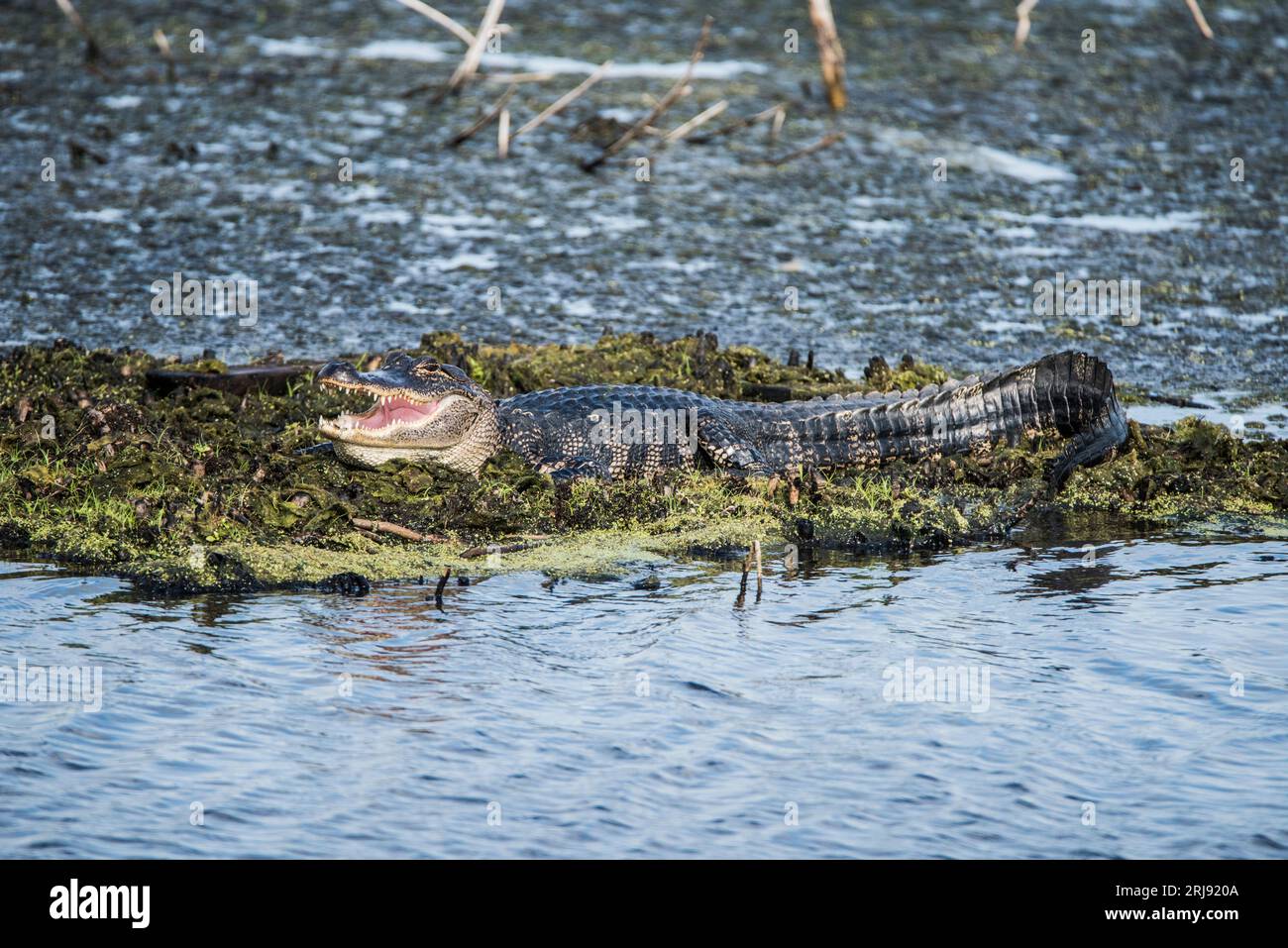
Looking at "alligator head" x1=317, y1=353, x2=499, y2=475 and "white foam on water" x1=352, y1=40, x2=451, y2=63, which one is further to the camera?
"white foam on water" x1=352, y1=40, x2=451, y2=63

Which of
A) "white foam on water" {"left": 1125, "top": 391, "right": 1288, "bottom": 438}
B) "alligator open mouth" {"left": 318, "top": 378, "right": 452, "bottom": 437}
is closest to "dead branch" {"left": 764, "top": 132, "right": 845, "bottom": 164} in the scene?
"white foam on water" {"left": 1125, "top": 391, "right": 1288, "bottom": 438}

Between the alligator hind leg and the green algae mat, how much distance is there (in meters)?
0.11

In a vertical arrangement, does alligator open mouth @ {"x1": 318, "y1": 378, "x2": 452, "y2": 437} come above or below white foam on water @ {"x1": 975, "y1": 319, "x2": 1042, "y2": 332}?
below

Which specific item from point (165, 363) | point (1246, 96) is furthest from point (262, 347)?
point (1246, 96)

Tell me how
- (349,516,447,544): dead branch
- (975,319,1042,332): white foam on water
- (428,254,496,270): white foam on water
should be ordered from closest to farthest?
(349,516,447,544): dead branch < (975,319,1042,332): white foam on water < (428,254,496,270): white foam on water

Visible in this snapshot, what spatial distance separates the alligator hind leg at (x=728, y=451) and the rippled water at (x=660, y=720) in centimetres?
137

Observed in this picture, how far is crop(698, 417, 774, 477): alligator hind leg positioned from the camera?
8.44m

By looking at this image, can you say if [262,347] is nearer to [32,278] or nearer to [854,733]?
[32,278]

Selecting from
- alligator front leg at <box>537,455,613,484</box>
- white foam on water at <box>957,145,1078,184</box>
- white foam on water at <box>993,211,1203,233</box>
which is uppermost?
white foam on water at <box>957,145,1078,184</box>

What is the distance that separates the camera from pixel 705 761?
5.20 meters

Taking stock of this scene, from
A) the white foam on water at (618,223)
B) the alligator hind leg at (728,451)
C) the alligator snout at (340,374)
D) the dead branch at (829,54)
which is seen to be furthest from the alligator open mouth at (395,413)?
the dead branch at (829,54)

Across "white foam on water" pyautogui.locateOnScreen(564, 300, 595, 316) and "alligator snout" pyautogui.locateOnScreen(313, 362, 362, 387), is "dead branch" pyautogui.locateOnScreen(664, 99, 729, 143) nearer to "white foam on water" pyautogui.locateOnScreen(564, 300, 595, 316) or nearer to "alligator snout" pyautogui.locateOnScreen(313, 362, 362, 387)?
"white foam on water" pyautogui.locateOnScreen(564, 300, 595, 316)

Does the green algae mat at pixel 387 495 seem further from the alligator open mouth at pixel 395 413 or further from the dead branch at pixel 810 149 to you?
the dead branch at pixel 810 149

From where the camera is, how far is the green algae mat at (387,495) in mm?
7062
